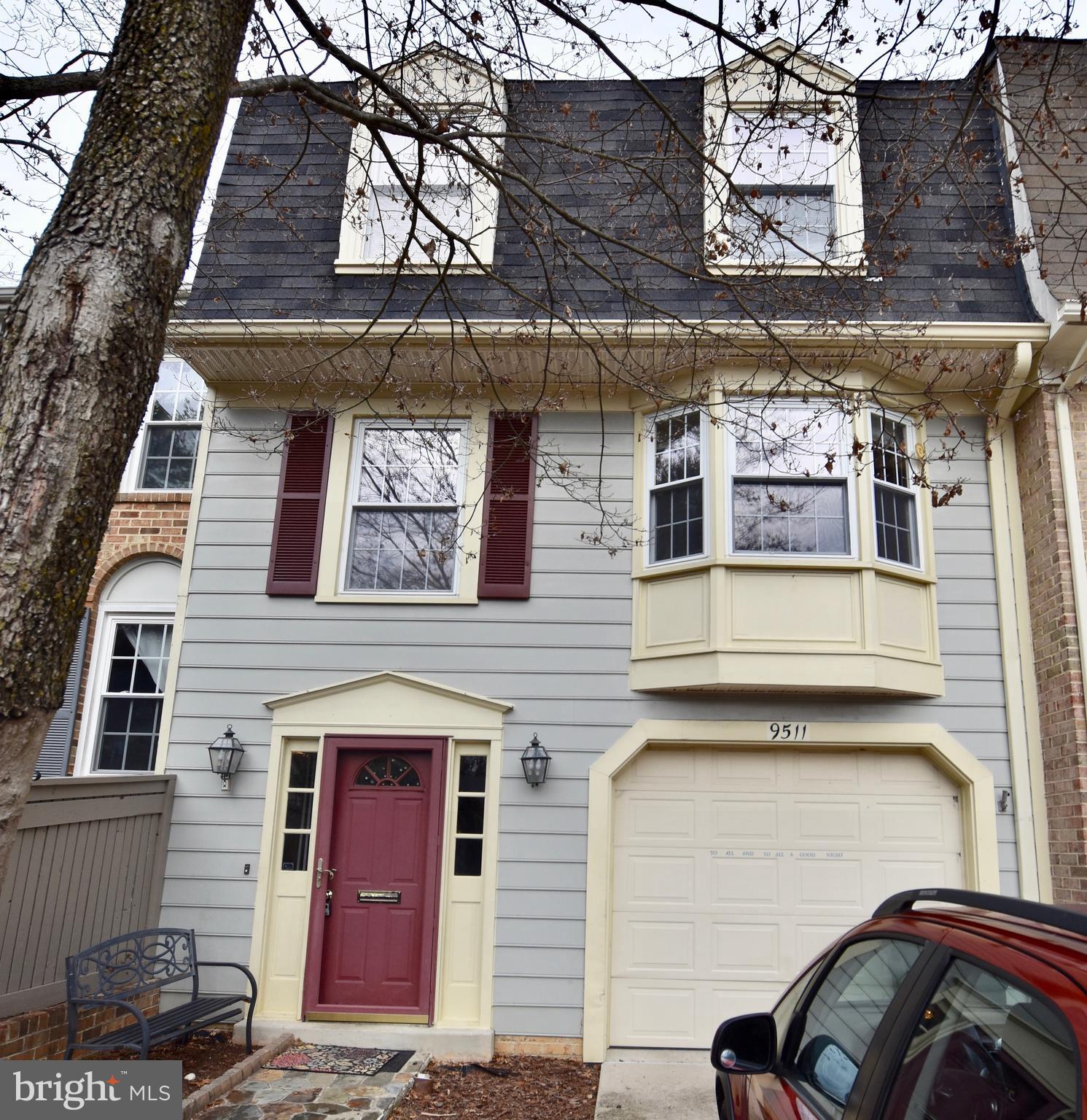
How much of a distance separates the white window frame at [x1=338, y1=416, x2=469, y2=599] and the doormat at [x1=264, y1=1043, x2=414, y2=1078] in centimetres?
352

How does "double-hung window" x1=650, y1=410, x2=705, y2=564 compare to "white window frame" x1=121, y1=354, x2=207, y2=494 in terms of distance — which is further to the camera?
"white window frame" x1=121, y1=354, x2=207, y2=494

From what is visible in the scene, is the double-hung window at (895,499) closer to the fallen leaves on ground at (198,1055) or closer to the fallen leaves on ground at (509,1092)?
the fallen leaves on ground at (509,1092)

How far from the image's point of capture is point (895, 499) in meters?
7.75

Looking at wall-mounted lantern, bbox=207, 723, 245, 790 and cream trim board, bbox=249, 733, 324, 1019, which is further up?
wall-mounted lantern, bbox=207, 723, 245, 790

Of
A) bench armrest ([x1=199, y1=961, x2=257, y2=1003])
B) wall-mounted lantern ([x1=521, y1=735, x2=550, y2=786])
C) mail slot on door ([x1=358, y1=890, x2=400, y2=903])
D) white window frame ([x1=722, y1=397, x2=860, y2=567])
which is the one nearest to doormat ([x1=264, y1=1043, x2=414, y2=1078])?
bench armrest ([x1=199, y1=961, x2=257, y2=1003])

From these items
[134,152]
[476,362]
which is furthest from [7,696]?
[476,362]

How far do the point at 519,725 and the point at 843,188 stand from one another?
5.62 meters

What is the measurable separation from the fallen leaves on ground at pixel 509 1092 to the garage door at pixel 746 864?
62cm

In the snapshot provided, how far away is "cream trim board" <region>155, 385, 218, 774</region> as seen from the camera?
7.70 metres

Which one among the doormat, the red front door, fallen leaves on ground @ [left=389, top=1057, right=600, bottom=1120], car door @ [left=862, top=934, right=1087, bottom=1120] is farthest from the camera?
the red front door

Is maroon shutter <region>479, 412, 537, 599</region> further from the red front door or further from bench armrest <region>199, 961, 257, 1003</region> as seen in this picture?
bench armrest <region>199, 961, 257, 1003</region>

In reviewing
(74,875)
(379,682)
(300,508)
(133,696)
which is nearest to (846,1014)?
(379,682)

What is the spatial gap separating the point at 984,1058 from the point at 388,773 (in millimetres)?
6235

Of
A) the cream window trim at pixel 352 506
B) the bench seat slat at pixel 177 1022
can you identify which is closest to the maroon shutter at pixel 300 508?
the cream window trim at pixel 352 506
